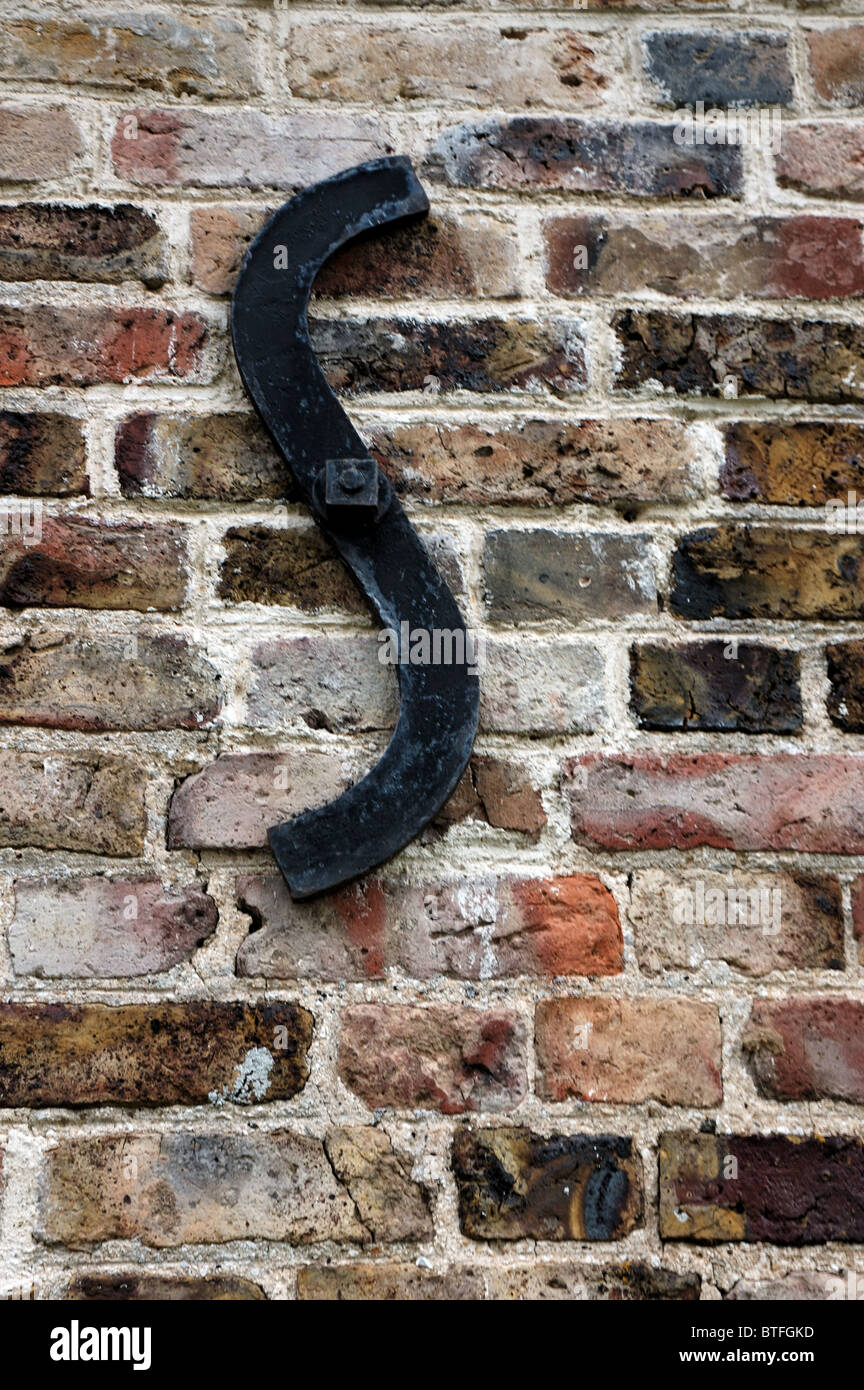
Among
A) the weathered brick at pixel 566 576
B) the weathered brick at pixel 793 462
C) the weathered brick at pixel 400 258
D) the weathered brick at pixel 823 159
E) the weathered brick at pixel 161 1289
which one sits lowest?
the weathered brick at pixel 161 1289

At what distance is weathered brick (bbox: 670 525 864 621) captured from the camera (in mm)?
936

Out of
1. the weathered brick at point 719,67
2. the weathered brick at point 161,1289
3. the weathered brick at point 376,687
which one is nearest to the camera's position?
the weathered brick at point 161,1289

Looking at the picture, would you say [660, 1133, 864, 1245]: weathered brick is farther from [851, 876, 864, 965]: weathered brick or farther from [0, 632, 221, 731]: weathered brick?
[0, 632, 221, 731]: weathered brick

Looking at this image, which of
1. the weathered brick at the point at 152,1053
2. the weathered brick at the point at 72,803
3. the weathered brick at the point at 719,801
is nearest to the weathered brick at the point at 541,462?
the weathered brick at the point at 719,801

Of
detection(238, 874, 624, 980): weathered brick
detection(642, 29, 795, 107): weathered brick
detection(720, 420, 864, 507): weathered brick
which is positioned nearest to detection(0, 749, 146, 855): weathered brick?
detection(238, 874, 624, 980): weathered brick

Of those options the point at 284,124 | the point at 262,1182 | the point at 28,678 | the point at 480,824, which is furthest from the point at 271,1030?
the point at 284,124

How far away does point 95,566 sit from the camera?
92cm

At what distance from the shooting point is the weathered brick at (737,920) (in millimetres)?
878

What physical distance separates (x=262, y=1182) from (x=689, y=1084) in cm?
33

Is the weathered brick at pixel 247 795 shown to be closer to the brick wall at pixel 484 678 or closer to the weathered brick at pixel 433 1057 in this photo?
the brick wall at pixel 484 678

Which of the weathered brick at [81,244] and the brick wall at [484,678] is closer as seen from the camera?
the brick wall at [484,678]

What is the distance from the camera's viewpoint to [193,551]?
0.93 m

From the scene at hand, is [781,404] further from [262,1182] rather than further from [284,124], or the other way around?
[262,1182]

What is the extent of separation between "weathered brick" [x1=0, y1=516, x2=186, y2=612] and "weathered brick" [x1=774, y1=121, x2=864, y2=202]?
0.64m
